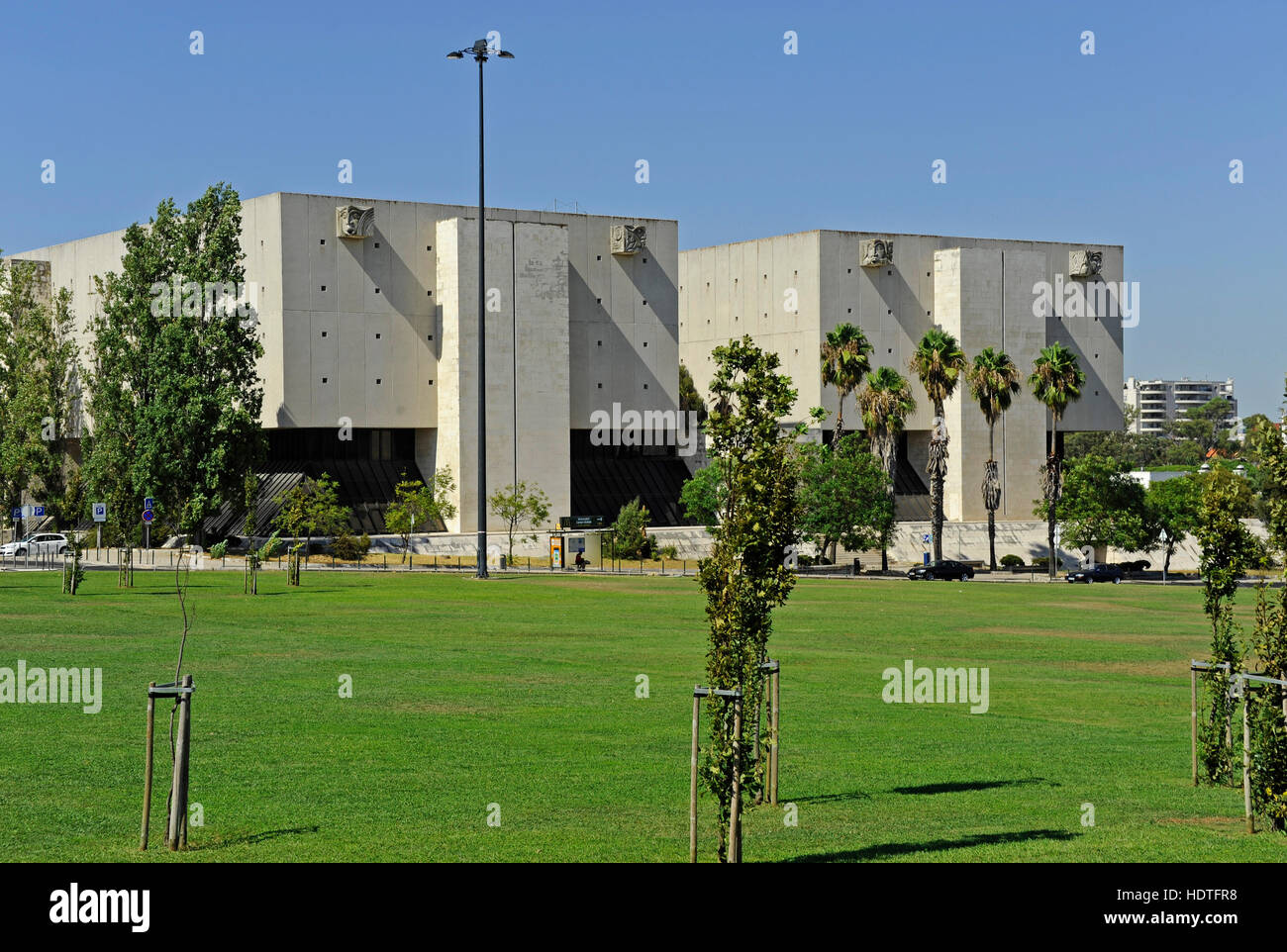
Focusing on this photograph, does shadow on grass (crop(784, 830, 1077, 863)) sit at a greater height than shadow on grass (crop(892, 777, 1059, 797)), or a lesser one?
greater

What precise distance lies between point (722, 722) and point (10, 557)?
74805 millimetres

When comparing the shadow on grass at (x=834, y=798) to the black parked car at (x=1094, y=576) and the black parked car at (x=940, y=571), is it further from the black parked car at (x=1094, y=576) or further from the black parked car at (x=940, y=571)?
the black parked car at (x=1094, y=576)

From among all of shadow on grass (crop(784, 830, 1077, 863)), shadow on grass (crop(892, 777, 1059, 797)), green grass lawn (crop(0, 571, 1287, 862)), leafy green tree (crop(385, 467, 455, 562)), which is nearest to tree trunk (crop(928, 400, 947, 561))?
leafy green tree (crop(385, 467, 455, 562))

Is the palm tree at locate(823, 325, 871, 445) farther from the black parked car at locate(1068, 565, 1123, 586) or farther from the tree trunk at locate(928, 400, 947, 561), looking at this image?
the black parked car at locate(1068, 565, 1123, 586)

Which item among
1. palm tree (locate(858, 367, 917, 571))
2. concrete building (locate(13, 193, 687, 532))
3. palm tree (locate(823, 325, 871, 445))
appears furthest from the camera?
palm tree (locate(823, 325, 871, 445))

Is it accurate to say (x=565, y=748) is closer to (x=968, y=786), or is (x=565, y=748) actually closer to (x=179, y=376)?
(x=968, y=786)

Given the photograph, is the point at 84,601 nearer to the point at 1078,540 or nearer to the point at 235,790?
the point at 235,790

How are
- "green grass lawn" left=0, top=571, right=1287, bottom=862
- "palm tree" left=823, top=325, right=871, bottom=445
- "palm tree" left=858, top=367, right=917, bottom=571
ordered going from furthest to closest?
"palm tree" left=823, top=325, right=871, bottom=445 → "palm tree" left=858, top=367, right=917, bottom=571 → "green grass lawn" left=0, top=571, right=1287, bottom=862

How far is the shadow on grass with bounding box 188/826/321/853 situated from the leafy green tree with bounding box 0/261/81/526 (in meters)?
86.2

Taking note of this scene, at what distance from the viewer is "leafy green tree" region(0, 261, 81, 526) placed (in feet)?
312

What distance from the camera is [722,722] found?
1330cm

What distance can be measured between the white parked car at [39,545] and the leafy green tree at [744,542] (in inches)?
2803

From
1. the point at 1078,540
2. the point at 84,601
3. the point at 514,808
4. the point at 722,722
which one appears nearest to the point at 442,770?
the point at 514,808

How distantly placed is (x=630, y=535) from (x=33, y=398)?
38660 millimetres
